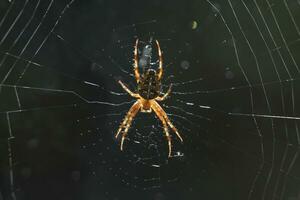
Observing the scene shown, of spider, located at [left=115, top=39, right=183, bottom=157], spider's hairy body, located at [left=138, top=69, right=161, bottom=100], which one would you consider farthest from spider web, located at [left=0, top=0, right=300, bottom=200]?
spider's hairy body, located at [left=138, top=69, right=161, bottom=100]

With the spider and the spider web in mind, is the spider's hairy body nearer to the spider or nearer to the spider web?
the spider

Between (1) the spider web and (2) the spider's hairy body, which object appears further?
(1) the spider web

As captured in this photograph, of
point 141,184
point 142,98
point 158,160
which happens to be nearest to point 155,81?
point 142,98

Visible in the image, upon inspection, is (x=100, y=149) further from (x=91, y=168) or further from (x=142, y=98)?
(x=142, y=98)

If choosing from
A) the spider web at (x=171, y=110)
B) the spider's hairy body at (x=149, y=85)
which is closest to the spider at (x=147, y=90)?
the spider's hairy body at (x=149, y=85)

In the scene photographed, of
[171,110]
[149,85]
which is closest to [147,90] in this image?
[149,85]

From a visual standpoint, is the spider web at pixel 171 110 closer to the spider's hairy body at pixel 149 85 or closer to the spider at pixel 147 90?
the spider at pixel 147 90

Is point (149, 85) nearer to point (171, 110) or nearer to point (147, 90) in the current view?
point (147, 90)

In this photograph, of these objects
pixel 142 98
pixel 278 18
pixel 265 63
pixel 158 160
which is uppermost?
pixel 278 18
